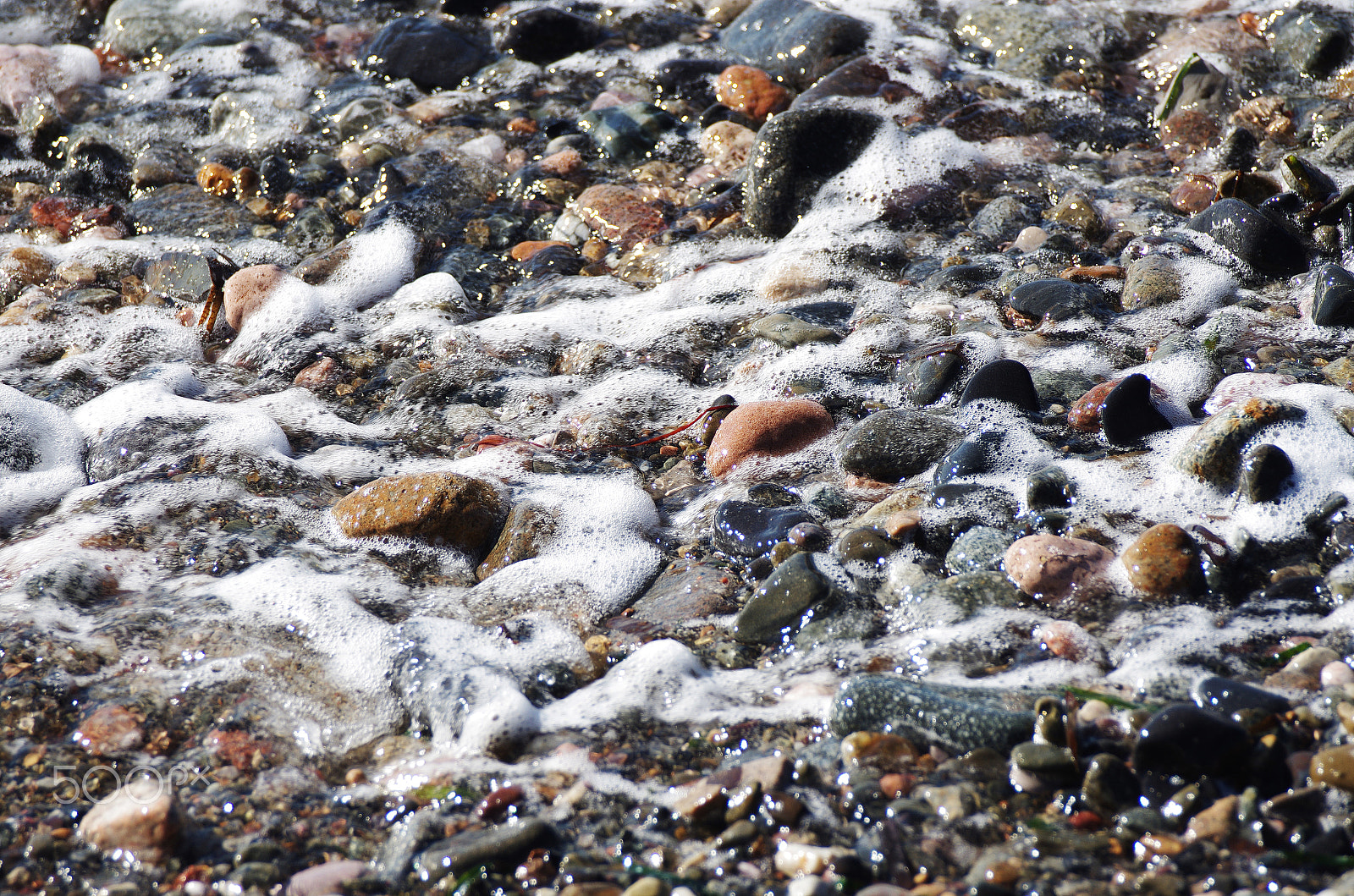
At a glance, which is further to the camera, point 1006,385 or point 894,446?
point 1006,385

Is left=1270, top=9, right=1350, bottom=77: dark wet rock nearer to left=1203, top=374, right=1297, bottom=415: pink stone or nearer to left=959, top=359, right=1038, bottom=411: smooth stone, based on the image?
left=1203, top=374, right=1297, bottom=415: pink stone

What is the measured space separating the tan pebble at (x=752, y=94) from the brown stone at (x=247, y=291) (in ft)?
8.21

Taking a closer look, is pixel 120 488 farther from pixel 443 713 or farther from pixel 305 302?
pixel 443 713

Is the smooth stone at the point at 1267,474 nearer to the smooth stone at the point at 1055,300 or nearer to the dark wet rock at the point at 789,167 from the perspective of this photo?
the smooth stone at the point at 1055,300

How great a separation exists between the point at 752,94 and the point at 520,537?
10.6 feet

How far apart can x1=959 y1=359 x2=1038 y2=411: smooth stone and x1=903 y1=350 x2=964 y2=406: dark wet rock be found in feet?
0.52

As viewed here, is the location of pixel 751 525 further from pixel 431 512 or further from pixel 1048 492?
pixel 431 512

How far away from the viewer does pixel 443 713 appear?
225cm

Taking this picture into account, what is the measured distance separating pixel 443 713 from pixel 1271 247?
3.46 m

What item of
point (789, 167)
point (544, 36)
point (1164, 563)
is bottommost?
point (1164, 563)

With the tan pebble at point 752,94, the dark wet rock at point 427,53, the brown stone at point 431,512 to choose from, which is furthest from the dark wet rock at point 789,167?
the dark wet rock at point 427,53

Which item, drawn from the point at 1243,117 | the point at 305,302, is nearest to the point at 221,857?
the point at 305,302

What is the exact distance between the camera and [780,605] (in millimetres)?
2492

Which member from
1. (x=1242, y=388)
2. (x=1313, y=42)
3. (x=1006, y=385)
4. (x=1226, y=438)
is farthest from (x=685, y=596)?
(x=1313, y=42)
